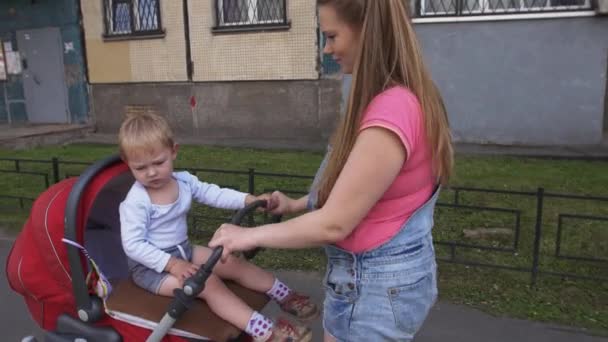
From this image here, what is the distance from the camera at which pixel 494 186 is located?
6.30m

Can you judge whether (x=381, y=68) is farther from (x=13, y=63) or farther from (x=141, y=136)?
(x=13, y=63)

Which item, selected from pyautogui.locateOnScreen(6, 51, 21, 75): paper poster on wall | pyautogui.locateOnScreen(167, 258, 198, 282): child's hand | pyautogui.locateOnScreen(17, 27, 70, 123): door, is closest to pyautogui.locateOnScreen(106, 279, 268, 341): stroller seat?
pyautogui.locateOnScreen(167, 258, 198, 282): child's hand

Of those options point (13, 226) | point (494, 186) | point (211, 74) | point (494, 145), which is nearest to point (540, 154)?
point (494, 145)

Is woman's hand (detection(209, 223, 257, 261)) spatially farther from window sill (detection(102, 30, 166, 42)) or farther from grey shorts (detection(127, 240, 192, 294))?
window sill (detection(102, 30, 166, 42))

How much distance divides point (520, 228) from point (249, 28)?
6.87 meters

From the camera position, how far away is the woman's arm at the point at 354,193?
1.39 m

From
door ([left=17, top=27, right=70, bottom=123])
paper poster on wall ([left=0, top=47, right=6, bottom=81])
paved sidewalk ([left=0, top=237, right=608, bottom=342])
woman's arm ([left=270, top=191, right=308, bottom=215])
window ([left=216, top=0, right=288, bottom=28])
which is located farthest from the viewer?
paper poster on wall ([left=0, top=47, right=6, bottom=81])

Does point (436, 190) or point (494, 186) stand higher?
point (436, 190)

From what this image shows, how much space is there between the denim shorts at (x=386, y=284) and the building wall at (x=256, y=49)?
8.36 meters

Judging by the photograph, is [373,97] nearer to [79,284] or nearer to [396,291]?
[396,291]

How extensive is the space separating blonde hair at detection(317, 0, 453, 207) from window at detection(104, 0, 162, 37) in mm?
10370

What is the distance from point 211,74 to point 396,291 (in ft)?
31.6

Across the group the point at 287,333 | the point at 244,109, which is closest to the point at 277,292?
the point at 287,333

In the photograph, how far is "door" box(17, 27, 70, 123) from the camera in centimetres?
1234
